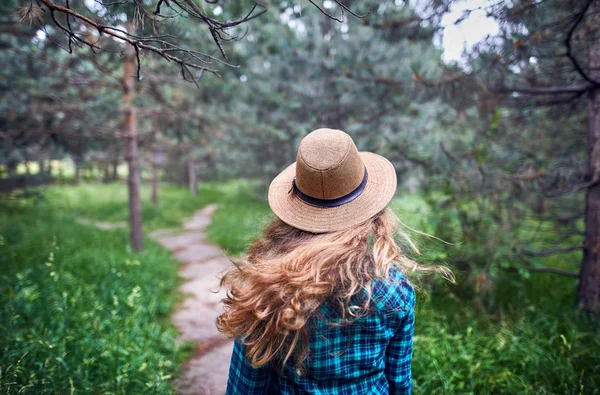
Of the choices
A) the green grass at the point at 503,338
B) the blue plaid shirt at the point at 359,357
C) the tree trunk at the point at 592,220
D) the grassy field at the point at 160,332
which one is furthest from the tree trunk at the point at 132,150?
the tree trunk at the point at 592,220

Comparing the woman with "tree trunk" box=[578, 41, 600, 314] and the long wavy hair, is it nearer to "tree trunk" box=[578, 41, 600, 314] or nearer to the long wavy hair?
the long wavy hair

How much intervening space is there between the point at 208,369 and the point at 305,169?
285cm

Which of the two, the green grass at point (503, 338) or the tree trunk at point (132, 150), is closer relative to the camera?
the green grass at point (503, 338)

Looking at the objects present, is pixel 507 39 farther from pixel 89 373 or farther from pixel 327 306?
pixel 89 373

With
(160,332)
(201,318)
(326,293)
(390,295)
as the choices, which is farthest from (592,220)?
(160,332)

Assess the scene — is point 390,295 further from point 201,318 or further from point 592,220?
point 201,318

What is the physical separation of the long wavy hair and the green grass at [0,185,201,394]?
6.49ft

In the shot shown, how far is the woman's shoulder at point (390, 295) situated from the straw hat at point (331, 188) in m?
0.26

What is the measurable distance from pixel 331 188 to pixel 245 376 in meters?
0.89

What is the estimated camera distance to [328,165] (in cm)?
145

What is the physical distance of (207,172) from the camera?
74.4ft

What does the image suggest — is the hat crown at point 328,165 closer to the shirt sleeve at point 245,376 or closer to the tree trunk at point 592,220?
the shirt sleeve at point 245,376

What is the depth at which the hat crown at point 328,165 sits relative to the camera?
146 centimetres

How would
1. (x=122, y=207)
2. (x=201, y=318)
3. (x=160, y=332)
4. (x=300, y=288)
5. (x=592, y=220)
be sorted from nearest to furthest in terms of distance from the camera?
(x=300, y=288) < (x=592, y=220) < (x=160, y=332) < (x=201, y=318) < (x=122, y=207)
